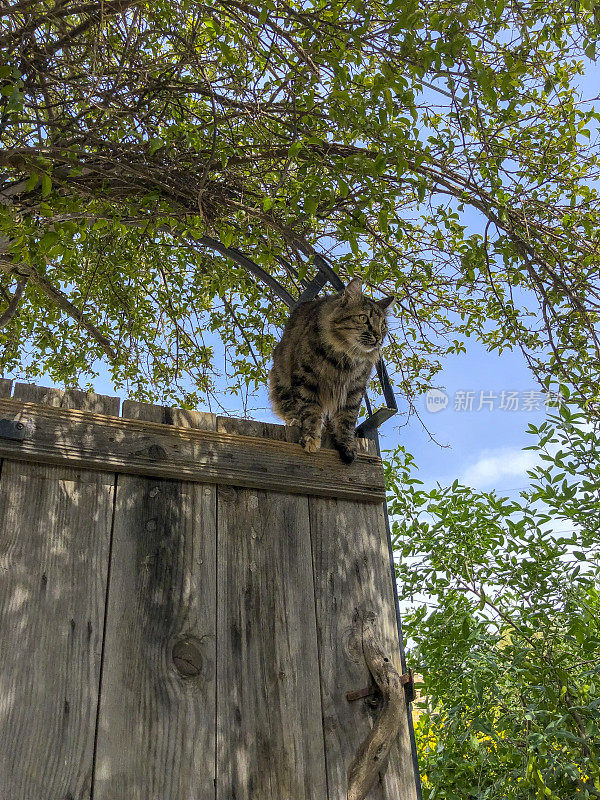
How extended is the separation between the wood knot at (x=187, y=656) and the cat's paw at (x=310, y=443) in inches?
33.6

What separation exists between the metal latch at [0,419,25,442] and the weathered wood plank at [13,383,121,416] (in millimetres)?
111

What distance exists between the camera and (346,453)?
8.91 ft

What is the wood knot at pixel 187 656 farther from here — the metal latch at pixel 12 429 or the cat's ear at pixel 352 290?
the cat's ear at pixel 352 290

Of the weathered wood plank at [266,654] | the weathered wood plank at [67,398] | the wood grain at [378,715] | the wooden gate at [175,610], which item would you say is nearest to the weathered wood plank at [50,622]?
the wooden gate at [175,610]

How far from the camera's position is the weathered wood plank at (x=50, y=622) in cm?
182

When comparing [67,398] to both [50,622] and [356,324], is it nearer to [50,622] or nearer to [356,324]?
[50,622]

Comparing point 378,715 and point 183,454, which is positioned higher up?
point 183,454

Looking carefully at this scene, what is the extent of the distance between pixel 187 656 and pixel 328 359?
5.82 feet

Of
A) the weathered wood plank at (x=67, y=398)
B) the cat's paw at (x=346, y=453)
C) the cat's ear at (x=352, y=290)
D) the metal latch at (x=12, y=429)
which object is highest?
the cat's ear at (x=352, y=290)

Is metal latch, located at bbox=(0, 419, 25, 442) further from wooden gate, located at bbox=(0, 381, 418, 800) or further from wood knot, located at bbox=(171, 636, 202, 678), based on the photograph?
wood knot, located at bbox=(171, 636, 202, 678)

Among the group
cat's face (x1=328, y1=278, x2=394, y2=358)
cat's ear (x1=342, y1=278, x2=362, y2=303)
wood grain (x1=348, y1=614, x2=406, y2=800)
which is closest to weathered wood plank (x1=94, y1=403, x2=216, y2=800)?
wood grain (x1=348, y1=614, x2=406, y2=800)

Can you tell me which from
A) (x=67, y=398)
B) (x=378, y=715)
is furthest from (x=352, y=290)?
(x=378, y=715)

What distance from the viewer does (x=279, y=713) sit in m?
2.16

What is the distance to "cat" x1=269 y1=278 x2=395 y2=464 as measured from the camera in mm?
3129
